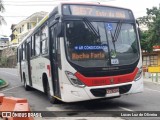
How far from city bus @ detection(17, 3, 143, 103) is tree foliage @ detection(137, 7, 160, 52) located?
17.6 m

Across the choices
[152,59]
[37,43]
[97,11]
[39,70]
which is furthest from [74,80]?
[152,59]

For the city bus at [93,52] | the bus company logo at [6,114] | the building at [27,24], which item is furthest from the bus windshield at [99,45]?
the building at [27,24]

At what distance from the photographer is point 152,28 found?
92.6ft

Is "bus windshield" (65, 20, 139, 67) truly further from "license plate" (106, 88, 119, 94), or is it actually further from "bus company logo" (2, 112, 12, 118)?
"bus company logo" (2, 112, 12, 118)

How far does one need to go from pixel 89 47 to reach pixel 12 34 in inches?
3491

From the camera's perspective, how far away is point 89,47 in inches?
389

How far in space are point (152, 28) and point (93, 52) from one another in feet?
63.9

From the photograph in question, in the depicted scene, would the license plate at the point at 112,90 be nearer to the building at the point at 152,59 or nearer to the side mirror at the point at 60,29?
the side mirror at the point at 60,29

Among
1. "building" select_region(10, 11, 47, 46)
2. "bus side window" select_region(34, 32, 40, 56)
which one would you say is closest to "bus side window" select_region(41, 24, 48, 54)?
"bus side window" select_region(34, 32, 40, 56)

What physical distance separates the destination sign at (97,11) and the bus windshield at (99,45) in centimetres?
29

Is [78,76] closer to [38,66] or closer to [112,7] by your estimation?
[112,7]

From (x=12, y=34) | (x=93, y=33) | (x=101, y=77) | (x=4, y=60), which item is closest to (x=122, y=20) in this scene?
(x=93, y=33)

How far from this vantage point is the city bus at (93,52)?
31.6 ft

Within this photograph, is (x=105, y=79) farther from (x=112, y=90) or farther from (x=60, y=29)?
(x=60, y=29)
